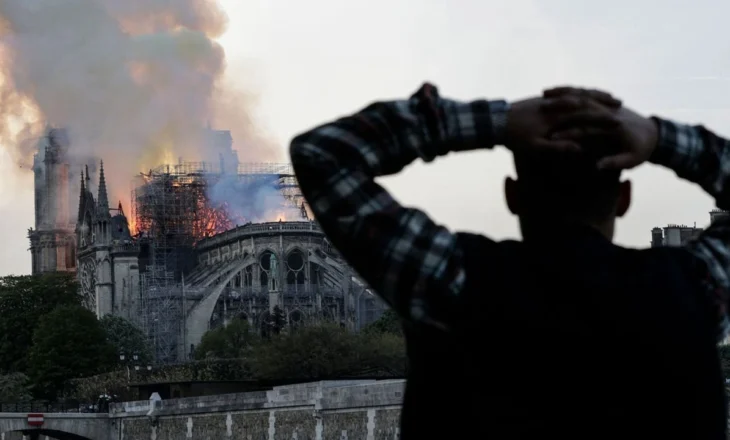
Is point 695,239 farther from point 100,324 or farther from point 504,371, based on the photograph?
point 100,324

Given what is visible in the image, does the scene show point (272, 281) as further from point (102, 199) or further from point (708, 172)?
point (708, 172)

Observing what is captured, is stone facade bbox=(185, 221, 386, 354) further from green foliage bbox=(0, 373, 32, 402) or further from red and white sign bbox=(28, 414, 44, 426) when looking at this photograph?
red and white sign bbox=(28, 414, 44, 426)

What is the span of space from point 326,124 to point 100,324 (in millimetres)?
101066

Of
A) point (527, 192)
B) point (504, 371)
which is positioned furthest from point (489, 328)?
point (527, 192)

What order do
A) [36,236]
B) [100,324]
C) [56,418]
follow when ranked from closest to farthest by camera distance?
[56,418]
[100,324]
[36,236]

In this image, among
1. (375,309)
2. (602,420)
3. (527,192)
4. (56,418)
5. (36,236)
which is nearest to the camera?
(602,420)

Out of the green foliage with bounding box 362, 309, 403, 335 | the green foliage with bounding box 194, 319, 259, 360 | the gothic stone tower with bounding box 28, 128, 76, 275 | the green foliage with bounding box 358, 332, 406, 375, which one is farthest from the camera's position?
the gothic stone tower with bounding box 28, 128, 76, 275

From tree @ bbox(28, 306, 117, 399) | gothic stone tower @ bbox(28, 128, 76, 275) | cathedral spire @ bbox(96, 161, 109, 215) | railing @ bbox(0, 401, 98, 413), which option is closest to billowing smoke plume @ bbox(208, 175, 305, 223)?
cathedral spire @ bbox(96, 161, 109, 215)

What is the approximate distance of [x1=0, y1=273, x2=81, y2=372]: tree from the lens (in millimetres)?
110000

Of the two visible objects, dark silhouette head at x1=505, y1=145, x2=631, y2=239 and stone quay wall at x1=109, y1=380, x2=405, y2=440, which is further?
stone quay wall at x1=109, y1=380, x2=405, y2=440

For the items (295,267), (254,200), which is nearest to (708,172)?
(295,267)

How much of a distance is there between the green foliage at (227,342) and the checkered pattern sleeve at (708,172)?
8707 centimetres

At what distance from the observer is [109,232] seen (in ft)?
425

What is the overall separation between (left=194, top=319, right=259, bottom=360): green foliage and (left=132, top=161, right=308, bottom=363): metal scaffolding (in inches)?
387
